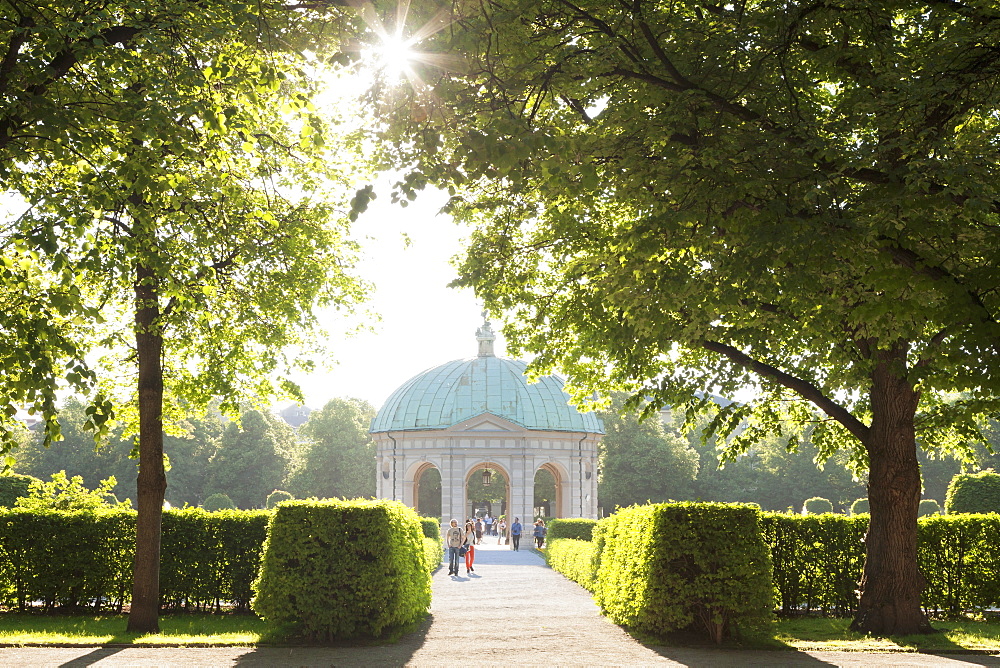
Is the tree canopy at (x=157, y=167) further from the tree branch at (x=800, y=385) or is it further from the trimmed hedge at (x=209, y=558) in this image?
the tree branch at (x=800, y=385)

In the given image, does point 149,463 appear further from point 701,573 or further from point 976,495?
point 976,495

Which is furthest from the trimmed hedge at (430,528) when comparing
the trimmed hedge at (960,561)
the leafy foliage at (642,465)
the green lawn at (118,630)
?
the leafy foliage at (642,465)

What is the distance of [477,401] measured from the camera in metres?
49.8

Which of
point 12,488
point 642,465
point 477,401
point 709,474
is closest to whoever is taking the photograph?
point 12,488

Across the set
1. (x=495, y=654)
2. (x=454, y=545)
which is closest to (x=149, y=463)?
(x=495, y=654)

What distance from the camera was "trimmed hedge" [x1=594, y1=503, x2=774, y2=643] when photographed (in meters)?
12.2

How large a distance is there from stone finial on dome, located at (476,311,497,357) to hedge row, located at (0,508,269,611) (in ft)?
125

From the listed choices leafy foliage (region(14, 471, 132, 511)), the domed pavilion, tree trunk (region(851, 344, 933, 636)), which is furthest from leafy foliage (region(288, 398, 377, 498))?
tree trunk (region(851, 344, 933, 636))

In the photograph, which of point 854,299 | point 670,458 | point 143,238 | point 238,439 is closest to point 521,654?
point 854,299

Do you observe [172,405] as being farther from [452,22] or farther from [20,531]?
[452,22]

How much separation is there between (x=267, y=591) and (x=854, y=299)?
8.62m

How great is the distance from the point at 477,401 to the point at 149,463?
3556 cm

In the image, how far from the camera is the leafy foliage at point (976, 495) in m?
24.2

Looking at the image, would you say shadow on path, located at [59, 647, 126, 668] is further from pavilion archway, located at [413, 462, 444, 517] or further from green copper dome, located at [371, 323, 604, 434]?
pavilion archway, located at [413, 462, 444, 517]
